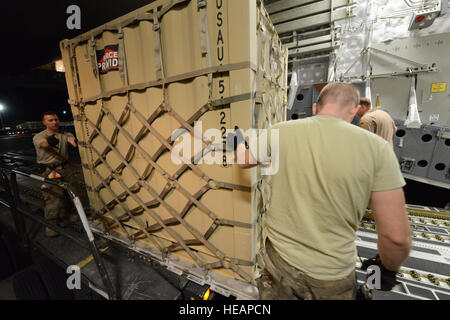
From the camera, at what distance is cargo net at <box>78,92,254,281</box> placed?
2455 mm

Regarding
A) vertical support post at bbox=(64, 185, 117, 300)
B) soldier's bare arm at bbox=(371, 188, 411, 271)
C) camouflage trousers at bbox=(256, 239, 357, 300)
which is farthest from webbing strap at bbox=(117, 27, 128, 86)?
soldier's bare arm at bbox=(371, 188, 411, 271)

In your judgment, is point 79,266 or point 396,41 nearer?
point 79,266

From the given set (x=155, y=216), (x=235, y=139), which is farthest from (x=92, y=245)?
(x=235, y=139)

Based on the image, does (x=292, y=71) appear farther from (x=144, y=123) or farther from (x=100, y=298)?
(x=100, y=298)

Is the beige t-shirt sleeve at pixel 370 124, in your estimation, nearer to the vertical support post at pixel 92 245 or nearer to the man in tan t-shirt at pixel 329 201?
the man in tan t-shirt at pixel 329 201

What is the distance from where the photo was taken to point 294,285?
166 centimetres

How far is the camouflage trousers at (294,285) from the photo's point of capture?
5.18ft

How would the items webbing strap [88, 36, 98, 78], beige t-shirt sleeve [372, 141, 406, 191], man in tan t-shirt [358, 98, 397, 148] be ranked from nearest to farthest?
beige t-shirt sleeve [372, 141, 406, 191]
webbing strap [88, 36, 98, 78]
man in tan t-shirt [358, 98, 397, 148]

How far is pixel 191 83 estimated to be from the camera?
2289mm

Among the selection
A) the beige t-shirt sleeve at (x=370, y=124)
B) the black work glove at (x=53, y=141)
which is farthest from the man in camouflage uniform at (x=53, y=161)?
the beige t-shirt sleeve at (x=370, y=124)

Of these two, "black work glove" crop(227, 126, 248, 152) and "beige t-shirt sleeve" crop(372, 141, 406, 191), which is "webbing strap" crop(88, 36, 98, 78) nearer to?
"black work glove" crop(227, 126, 248, 152)

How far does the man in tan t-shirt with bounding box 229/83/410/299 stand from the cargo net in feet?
2.00
